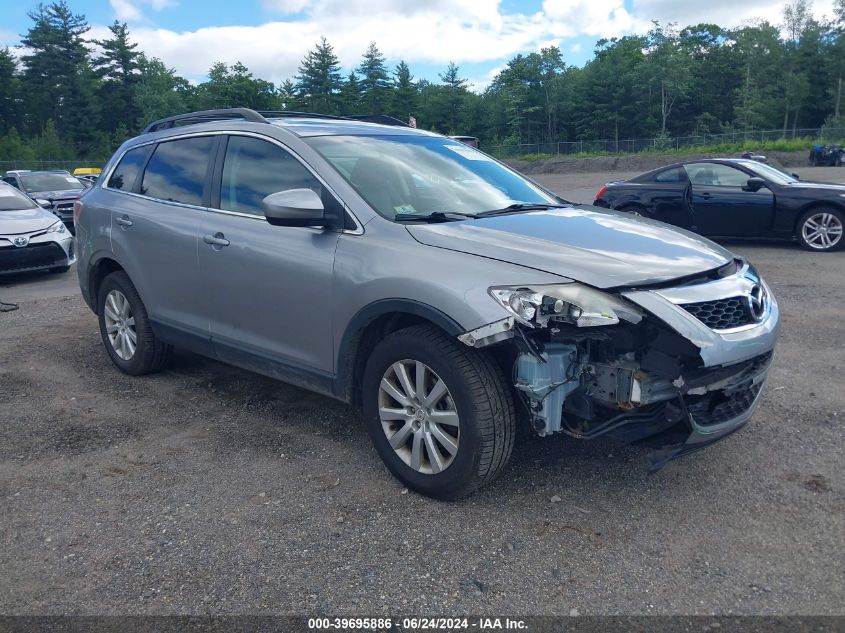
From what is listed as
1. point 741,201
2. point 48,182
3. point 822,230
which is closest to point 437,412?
point 741,201

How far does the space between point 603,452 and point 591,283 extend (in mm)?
1351

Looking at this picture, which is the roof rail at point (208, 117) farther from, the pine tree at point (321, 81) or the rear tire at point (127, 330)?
the pine tree at point (321, 81)

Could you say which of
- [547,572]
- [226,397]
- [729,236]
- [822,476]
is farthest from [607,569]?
[729,236]

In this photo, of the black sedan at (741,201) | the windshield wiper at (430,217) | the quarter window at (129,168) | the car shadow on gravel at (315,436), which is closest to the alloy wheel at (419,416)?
the car shadow on gravel at (315,436)

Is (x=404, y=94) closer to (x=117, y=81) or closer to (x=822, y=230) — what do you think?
(x=117, y=81)

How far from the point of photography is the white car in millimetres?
10273

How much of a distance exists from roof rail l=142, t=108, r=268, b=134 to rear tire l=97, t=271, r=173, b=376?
121 centimetres

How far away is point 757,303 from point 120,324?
4.52m

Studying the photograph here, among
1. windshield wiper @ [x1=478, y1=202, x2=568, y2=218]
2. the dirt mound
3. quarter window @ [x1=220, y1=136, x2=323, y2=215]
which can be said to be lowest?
the dirt mound

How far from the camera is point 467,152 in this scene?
16.3 ft

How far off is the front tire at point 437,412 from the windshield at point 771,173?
373 inches

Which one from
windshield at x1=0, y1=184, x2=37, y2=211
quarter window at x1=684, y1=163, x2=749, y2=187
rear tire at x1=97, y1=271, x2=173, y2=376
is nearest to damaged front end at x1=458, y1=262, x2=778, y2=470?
rear tire at x1=97, y1=271, x2=173, y2=376

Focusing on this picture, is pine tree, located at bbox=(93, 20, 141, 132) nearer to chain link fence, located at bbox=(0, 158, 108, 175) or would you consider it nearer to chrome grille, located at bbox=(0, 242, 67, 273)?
chain link fence, located at bbox=(0, 158, 108, 175)

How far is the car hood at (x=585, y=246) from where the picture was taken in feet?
10.6
